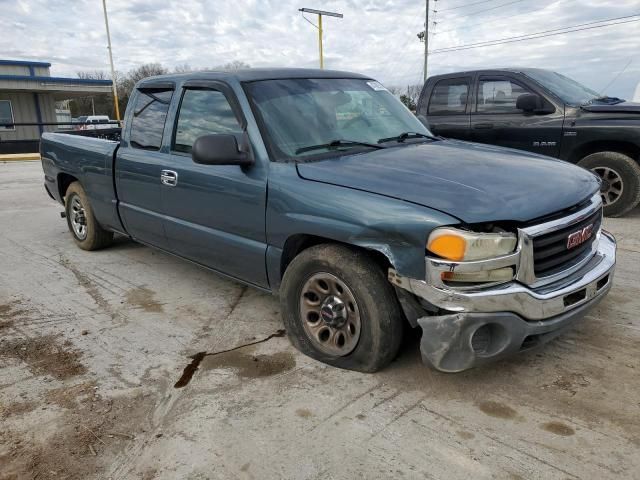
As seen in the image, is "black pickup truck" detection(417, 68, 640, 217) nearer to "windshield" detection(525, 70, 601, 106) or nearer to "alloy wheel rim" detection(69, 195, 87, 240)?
"windshield" detection(525, 70, 601, 106)

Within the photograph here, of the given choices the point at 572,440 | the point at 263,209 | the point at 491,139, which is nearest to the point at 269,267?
the point at 263,209

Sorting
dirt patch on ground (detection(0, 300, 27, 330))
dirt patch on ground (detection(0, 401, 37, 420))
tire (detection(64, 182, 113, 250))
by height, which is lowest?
dirt patch on ground (detection(0, 401, 37, 420))

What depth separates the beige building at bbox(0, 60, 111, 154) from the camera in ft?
85.5

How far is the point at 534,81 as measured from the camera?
7184mm

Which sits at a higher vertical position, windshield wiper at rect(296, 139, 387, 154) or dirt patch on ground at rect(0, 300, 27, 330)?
windshield wiper at rect(296, 139, 387, 154)

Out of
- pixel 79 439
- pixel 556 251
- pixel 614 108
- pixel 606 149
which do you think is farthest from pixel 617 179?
pixel 79 439

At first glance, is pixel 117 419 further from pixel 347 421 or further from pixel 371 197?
pixel 371 197

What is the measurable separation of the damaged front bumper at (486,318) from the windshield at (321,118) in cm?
116

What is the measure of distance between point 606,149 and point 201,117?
5.35 m

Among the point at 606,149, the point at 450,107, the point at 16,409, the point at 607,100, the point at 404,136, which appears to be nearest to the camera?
the point at 16,409

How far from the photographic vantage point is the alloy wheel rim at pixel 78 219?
6008 millimetres

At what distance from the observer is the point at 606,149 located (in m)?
6.87

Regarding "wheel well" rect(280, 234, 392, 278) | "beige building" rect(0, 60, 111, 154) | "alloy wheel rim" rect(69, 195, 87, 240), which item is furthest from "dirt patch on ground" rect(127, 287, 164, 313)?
"beige building" rect(0, 60, 111, 154)

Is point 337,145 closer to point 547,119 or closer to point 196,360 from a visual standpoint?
point 196,360
